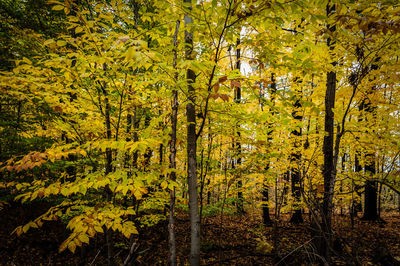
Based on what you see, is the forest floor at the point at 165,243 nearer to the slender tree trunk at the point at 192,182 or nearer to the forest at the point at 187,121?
the forest at the point at 187,121

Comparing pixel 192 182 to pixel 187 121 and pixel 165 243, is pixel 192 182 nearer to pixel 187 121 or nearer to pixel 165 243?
pixel 187 121

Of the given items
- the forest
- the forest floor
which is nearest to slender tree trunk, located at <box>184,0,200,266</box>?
the forest

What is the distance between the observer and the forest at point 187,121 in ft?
7.61

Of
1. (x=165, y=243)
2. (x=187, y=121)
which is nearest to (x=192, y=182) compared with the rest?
(x=187, y=121)

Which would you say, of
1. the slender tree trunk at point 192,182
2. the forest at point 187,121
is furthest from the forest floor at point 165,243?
the slender tree trunk at point 192,182

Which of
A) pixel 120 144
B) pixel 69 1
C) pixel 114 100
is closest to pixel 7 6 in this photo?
pixel 114 100

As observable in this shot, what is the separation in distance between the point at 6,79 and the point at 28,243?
27.4 feet

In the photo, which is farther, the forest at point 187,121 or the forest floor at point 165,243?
the forest floor at point 165,243

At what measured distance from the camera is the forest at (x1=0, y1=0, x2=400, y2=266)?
232 centimetres

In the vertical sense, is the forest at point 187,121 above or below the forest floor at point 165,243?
above

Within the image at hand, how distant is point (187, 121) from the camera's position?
3475mm

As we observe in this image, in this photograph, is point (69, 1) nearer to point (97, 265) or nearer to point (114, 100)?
point (114, 100)

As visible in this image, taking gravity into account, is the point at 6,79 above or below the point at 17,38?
below

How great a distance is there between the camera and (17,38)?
5.50 metres
